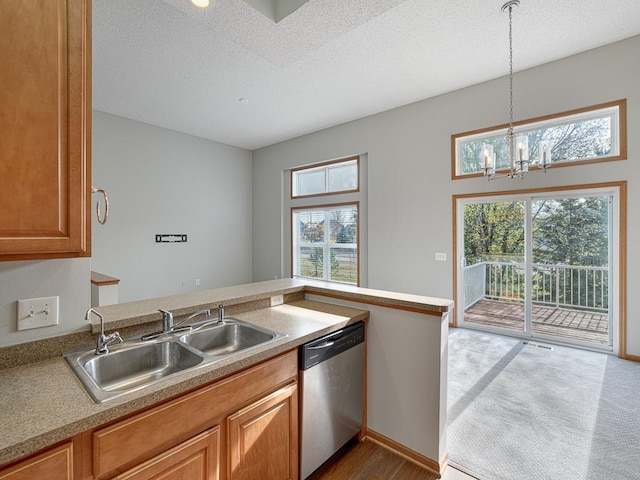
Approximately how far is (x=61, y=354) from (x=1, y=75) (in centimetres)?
107

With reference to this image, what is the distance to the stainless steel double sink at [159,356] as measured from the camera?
1.24 metres

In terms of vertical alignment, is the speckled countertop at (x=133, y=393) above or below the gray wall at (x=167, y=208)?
below

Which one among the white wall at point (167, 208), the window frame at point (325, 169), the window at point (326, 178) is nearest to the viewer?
the white wall at point (167, 208)

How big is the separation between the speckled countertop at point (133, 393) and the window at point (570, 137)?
2.65 metres

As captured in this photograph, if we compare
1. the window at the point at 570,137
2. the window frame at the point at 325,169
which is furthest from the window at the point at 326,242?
the window at the point at 570,137

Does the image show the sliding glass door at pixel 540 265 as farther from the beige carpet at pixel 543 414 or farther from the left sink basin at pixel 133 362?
the left sink basin at pixel 133 362

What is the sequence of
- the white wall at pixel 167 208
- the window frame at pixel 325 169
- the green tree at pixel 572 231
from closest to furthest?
the green tree at pixel 572 231 → the white wall at pixel 167 208 → the window frame at pixel 325 169

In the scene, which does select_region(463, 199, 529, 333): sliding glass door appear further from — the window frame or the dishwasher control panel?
the dishwasher control panel

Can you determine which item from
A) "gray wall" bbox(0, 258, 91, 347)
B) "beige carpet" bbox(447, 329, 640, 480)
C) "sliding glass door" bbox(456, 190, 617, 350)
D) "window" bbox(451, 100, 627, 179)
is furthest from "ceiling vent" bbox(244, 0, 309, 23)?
"sliding glass door" bbox(456, 190, 617, 350)

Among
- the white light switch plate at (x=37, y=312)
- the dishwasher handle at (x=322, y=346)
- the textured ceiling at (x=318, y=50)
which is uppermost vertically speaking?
the textured ceiling at (x=318, y=50)

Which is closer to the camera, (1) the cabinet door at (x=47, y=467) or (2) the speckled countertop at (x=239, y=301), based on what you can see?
(1) the cabinet door at (x=47, y=467)

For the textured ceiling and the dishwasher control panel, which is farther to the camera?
the textured ceiling

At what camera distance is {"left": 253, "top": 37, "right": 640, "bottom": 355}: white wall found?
3316 mm

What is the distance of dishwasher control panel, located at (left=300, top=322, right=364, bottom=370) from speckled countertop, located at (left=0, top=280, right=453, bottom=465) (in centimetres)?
4
